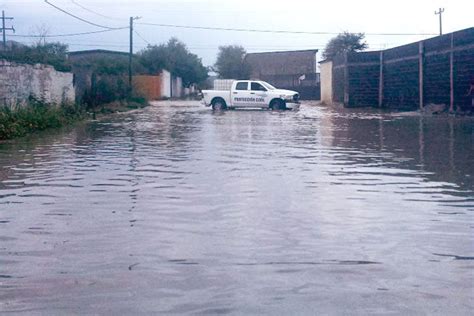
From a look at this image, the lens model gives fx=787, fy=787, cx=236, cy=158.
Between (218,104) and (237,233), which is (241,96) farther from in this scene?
(237,233)

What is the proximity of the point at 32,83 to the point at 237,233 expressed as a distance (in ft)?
65.3

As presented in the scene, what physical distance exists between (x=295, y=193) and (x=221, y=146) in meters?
7.51

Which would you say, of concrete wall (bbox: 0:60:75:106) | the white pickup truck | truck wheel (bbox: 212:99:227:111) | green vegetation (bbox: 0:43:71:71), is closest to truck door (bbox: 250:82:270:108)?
the white pickup truck

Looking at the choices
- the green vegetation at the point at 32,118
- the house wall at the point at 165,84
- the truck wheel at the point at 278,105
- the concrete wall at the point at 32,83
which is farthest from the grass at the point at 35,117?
the house wall at the point at 165,84

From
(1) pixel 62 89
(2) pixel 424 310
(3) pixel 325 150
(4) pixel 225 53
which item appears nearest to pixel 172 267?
(2) pixel 424 310

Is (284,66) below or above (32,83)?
above

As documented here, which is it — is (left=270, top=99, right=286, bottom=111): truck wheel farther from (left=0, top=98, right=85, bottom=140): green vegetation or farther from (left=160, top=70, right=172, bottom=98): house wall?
(left=160, top=70, right=172, bottom=98): house wall

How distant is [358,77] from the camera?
4566 centimetres

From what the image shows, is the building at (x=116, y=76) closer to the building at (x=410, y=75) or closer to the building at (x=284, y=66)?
the building at (x=284, y=66)

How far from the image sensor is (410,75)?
38.8m

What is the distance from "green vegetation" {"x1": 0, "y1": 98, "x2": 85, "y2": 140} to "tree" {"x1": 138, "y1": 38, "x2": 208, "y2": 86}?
4898 centimetres

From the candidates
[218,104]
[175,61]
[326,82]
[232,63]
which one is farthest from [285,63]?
[218,104]

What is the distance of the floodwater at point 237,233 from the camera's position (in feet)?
18.9

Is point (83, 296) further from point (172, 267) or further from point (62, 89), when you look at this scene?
point (62, 89)
